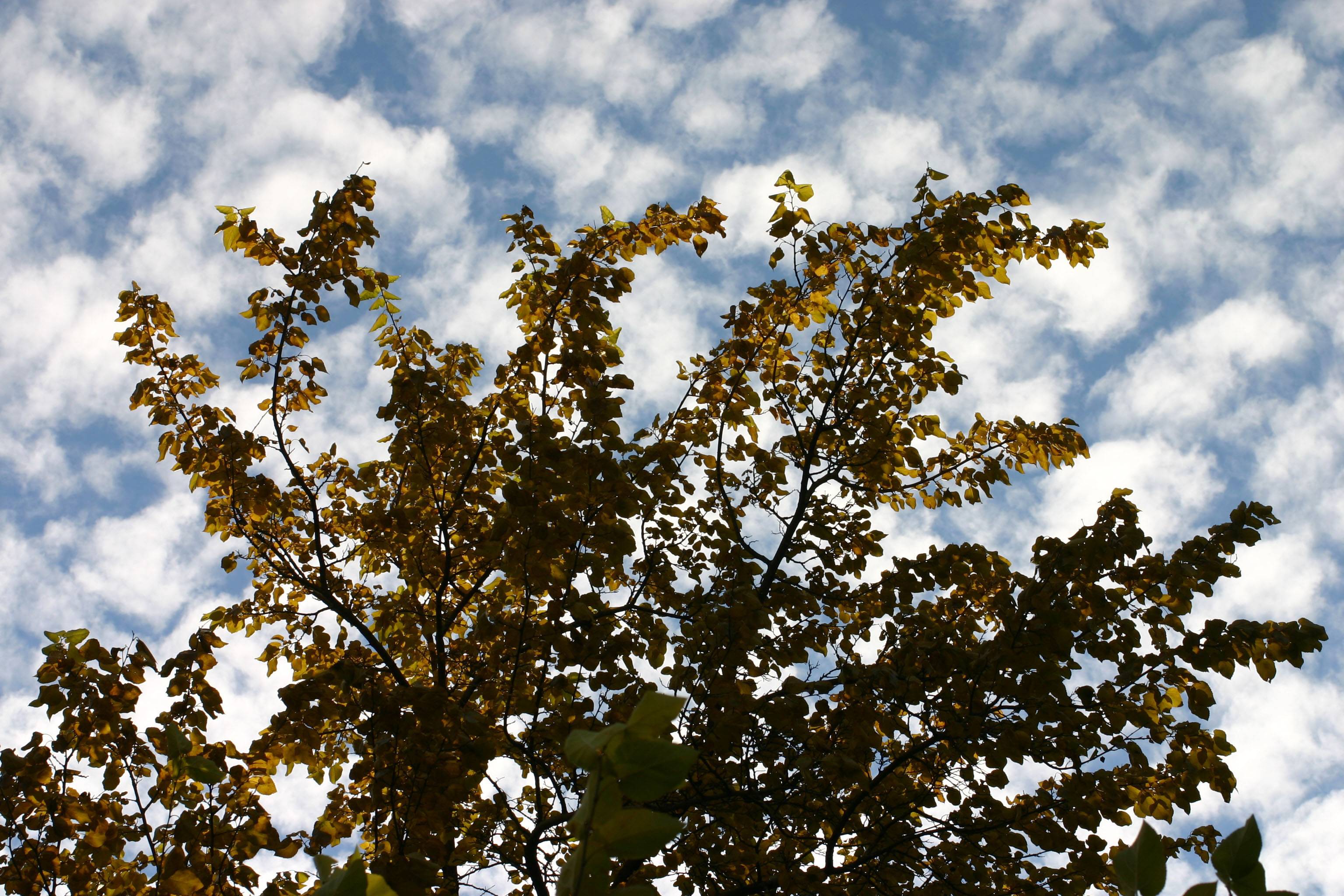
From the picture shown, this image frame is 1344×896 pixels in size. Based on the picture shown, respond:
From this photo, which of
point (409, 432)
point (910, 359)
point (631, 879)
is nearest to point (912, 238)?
point (910, 359)

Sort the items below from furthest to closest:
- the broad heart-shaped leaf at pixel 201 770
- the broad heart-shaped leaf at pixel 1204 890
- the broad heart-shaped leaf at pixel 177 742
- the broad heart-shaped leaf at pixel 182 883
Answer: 1. the broad heart-shaped leaf at pixel 182 883
2. the broad heart-shaped leaf at pixel 177 742
3. the broad heart-shaped leaf at pixel 201 770
4. the broad heart-shaped leaf at pixel 1204 890

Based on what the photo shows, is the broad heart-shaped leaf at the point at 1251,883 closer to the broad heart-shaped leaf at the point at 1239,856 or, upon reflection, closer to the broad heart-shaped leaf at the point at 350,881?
the broad heart-shaped leaf at the point at 1239,856

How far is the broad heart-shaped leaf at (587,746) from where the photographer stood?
0.70 m

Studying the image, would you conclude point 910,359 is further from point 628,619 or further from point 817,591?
point 628,619

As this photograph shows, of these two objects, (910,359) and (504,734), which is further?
(910,359)

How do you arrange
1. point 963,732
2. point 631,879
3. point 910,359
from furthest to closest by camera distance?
1. point 910,359
2. point 631,879
3. point 963,732

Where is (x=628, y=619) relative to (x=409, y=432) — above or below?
below

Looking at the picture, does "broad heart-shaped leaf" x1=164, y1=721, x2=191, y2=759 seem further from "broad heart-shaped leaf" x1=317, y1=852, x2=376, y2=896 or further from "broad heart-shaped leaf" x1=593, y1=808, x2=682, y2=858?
"broad heart-shaped leaf" x1=593, y1=808, x2=682, y2=858

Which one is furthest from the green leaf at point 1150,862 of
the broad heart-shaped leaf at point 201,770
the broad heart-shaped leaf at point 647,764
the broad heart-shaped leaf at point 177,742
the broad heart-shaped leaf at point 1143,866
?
the broad heart-shaped leaf at point 177,742

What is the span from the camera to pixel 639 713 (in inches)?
28.2

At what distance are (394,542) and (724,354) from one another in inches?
83.0

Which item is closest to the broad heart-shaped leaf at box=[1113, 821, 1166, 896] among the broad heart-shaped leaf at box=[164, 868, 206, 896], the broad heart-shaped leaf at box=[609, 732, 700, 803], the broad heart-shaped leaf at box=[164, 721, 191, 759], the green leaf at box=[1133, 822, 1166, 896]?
the green leaf at box=[1133, 822, 1166, 896]

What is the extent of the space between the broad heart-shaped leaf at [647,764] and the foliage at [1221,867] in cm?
38

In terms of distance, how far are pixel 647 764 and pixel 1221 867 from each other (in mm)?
505
